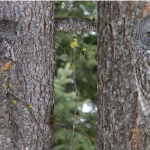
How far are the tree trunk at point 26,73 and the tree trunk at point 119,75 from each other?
0.74 meters

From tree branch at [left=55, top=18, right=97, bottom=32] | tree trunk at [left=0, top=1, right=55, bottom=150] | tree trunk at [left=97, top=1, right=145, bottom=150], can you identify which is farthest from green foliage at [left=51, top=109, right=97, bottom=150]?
tree branch at [left=55, top=18, right=97, bottom=32]

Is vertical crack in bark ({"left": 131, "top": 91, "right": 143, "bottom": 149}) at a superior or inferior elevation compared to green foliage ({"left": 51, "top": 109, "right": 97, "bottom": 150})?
superior

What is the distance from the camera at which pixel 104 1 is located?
4.99ft

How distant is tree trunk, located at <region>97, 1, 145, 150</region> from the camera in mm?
1463

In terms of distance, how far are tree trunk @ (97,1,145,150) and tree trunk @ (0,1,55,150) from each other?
740 millimetres

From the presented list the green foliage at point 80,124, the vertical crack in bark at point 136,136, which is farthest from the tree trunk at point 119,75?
the green foliage at point 80,124

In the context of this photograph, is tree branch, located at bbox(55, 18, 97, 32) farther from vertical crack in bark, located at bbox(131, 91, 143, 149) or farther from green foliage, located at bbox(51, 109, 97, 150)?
vertical crack in bark, located at bbox(131, 91, 143, 149)

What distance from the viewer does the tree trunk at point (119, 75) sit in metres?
1.46

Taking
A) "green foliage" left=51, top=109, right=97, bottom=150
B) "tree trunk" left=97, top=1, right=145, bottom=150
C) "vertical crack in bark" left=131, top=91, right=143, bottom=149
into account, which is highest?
"tree trunk" left=97, top=1, right=145, bottom=150

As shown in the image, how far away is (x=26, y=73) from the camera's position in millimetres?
2031

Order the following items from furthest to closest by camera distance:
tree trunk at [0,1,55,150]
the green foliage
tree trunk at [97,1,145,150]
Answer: the green foliage, tree trunk at [0,1,55,150], tree trunk at [97,1,145,150]

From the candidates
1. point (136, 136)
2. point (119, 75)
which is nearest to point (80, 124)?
point (136, 136)

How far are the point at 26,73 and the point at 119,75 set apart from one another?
3.35ft

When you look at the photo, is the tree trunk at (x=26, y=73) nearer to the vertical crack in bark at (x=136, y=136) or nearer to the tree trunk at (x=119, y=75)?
the tree trunk at (x=119, y=75)
